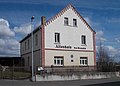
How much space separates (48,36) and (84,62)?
322 inches

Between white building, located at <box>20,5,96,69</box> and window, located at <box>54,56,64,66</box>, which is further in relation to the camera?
window, located at <box>54,56,64,66</box>

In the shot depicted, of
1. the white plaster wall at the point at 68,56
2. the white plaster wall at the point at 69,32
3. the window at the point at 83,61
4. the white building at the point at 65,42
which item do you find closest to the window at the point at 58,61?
the white building at the point at 65,42

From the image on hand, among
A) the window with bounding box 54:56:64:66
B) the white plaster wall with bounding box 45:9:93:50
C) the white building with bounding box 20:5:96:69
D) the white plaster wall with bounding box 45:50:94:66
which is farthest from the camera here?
the window with bounding box 54:56:64:66

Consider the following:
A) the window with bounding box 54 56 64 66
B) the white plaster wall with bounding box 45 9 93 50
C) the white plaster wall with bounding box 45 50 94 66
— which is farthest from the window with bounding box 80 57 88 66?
the window with bounding box 54 56 64 66

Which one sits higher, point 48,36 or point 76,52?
point 48,36

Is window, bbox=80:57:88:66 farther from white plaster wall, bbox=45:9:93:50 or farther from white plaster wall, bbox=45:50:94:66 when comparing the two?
white plaster wall, bbox=45:9:93:50

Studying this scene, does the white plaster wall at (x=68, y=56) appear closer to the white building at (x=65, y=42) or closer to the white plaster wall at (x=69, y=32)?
the white building at (x=65, y=42)

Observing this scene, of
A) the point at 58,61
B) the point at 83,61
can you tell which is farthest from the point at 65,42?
the point at 83,61

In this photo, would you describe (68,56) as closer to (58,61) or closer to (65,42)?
(58,61)

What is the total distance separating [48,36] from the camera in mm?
37969

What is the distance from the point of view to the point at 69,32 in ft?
132

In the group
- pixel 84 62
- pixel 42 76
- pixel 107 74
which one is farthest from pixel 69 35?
pixel 42 76

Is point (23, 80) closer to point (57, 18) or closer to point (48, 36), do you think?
point (48, 36)

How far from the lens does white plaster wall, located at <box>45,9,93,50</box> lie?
38.1 m
